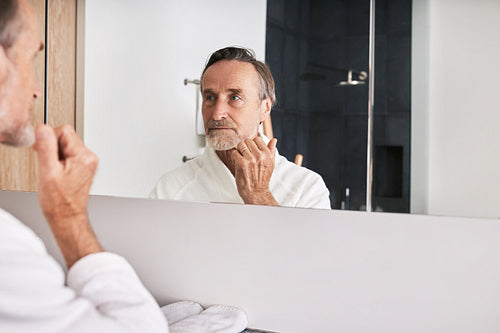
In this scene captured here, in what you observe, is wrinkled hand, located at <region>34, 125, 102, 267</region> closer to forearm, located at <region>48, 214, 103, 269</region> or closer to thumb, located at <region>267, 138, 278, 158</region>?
forearm, located at <region>48, 214, 103, 269</region>

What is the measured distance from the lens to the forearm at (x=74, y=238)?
0.60 m

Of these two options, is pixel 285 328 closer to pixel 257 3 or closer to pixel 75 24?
pixel 257 3

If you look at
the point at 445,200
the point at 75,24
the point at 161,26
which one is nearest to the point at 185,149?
the point at 161,26

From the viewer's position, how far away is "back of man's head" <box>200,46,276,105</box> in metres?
0.83

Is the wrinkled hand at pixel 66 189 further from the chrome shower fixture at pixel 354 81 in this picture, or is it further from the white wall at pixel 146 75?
the chrome shower fixture at pixel 354 81

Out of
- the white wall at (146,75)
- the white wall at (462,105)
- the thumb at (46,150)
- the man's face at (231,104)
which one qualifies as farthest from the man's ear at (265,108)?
the thumb at (46,150)

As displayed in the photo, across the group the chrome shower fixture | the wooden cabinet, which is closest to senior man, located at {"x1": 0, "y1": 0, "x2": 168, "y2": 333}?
the wooden cabinet

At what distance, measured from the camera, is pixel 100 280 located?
557 mm

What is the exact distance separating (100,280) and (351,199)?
16.6 inches

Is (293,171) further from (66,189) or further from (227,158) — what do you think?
(66,189)

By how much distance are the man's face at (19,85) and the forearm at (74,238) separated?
0.18 m

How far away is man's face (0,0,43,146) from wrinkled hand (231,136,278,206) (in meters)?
0.34

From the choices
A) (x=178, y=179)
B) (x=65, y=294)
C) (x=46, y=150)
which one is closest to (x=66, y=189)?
(x=46, y=150)

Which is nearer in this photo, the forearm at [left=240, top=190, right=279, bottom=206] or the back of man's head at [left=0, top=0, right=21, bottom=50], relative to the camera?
the back of man's head at [left=0, top=0, right=21, bottom=50]
